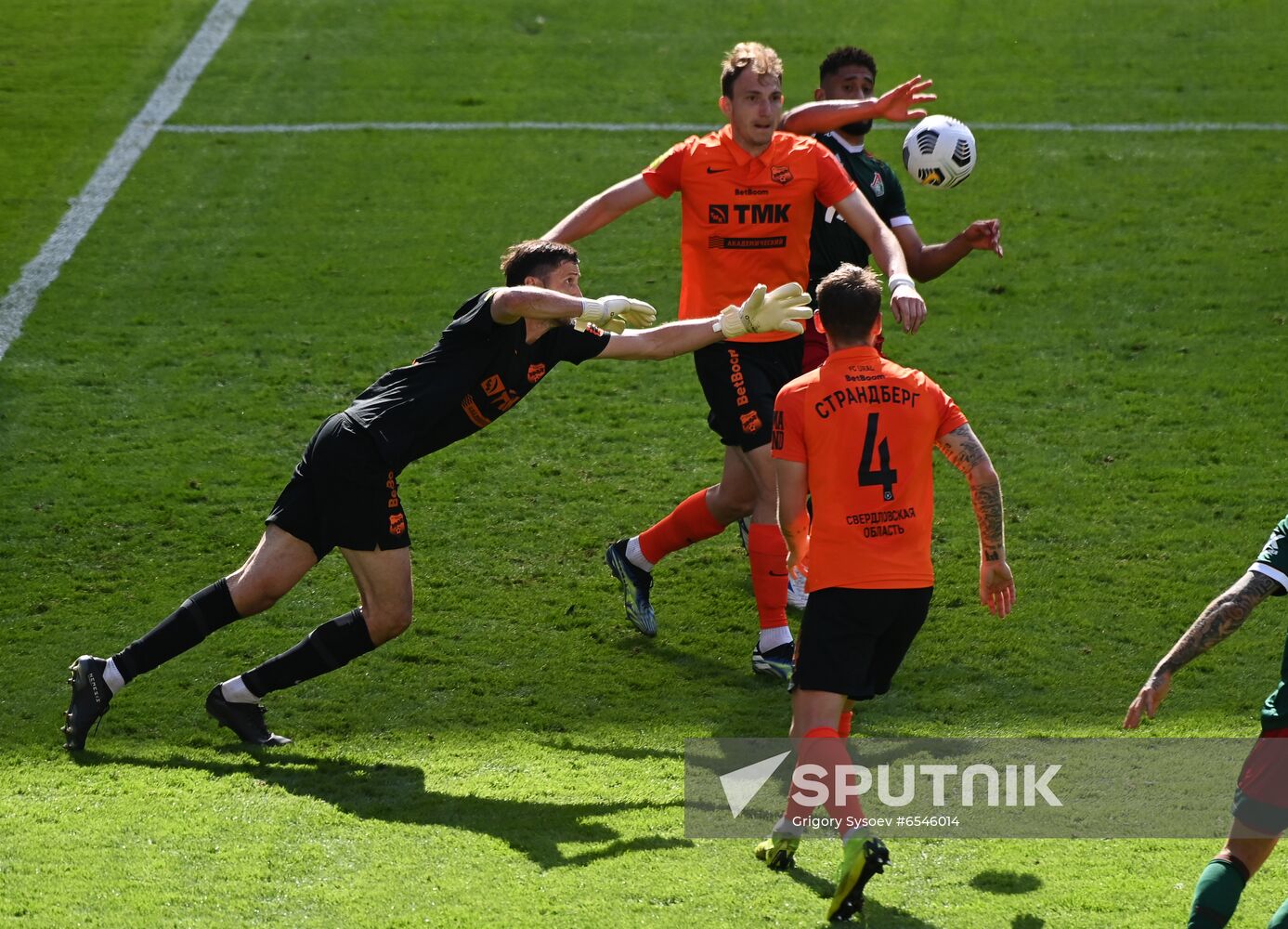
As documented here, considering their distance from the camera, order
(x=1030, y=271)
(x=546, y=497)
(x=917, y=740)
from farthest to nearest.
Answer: (x=1030, y=271)
(x=546, y=497)
(x=917, y=740)

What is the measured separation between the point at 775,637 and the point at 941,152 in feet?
8.50

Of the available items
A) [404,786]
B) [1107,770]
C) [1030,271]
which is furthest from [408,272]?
[1107,770]

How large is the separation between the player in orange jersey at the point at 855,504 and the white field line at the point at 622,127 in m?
8.57

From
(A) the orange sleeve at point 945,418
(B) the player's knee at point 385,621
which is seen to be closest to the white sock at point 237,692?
(B) the player's knee at point 385,621

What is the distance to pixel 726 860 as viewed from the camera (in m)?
4.72

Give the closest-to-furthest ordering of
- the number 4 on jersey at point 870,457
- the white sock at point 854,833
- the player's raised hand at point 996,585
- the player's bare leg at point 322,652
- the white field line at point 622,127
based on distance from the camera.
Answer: the white sock at point 854,833 < the number 4 on jersey at point 870,457 < the player's raised hand at point 996,585 < the player's bare leg at point 322,652 < the white field line at point 622,127

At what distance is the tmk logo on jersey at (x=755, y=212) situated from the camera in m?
6.45

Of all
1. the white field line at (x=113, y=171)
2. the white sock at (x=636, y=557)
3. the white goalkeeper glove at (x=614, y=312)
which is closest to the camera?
the white goalkeeper glove at (x=614, y=312)

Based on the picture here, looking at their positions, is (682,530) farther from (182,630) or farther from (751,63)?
(182,630)

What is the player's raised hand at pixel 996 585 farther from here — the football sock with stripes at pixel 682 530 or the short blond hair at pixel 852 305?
the football sock with stripes at pixel 682 530

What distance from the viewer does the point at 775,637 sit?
257 inches

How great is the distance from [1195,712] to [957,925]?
2.19 m

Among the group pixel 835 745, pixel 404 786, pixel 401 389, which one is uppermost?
pixel 401 389

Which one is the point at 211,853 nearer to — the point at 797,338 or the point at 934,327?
the point at 797,338
